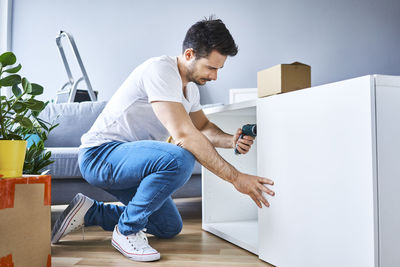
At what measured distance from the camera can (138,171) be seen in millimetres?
1394

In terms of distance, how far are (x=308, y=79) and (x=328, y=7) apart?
101 inches

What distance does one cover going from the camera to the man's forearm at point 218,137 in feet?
5.14

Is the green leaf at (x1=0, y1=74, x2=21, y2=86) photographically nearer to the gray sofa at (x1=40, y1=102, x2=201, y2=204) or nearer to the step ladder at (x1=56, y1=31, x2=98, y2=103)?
the gray sofa at (x1=40, y1=102, x2=201, y2=204)

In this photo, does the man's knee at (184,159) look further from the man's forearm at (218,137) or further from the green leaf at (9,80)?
the green leaf at (9,80)

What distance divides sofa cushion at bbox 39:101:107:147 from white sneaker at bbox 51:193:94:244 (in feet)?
3.20

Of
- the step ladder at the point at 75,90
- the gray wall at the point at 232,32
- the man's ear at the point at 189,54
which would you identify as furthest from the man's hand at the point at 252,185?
the gray wall at the point at 232,32

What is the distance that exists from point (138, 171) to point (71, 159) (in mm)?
695

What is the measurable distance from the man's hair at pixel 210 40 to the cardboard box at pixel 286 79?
0.22 m

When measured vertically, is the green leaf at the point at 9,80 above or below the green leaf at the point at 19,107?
above

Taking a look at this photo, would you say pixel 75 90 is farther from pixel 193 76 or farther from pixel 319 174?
pixel 319 174

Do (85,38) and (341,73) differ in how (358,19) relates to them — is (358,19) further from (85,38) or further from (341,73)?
(85,38)

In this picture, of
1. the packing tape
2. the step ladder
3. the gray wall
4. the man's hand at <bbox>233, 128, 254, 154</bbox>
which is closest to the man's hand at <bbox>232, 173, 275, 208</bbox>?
the man's hand at <bbox>233, 128, 254, 154</bbox>

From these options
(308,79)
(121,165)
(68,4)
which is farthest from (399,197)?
(68,4)

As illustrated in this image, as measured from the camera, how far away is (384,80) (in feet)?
2.86
